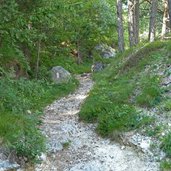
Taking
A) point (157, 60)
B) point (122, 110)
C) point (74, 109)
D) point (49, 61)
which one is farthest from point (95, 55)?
point (122, 110)

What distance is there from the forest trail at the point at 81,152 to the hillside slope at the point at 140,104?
0.31m

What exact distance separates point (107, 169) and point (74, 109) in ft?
14.5

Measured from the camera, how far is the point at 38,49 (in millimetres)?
15648

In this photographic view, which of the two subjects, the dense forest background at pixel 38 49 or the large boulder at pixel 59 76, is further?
the large boulder at pixel 59 76

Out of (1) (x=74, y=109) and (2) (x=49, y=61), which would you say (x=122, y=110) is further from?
Result: (2) (x=49, y=61)

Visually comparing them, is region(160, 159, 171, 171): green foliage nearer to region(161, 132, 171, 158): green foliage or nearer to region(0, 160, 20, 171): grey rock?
region(161, 132, 171, 158): green foliage

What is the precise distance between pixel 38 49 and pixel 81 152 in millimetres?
8811

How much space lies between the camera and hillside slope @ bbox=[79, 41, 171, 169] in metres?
7.75

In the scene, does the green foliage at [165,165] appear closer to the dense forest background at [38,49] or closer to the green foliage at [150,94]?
the dense forest background at [38,49]

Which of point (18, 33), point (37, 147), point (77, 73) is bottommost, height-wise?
point (77, 73)

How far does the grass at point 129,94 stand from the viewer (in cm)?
855

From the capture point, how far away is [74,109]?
11078 mm

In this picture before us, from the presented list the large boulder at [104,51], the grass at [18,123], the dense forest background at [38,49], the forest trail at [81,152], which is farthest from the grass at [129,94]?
the large boulder at [104,51]

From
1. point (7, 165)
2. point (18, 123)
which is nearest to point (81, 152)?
point (18, 123)
